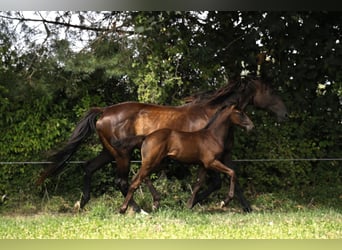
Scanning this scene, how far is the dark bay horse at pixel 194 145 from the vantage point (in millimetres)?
6148

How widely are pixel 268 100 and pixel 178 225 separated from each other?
1.86m

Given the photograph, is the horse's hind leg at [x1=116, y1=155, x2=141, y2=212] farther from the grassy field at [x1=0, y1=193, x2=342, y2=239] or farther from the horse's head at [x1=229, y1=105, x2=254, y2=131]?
the horse's head at [x1=229, y1=105, x2=254, y2=131]

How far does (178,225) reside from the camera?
5.78 m

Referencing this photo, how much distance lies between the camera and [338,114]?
7863 millimetres

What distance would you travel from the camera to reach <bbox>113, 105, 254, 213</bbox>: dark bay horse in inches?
242

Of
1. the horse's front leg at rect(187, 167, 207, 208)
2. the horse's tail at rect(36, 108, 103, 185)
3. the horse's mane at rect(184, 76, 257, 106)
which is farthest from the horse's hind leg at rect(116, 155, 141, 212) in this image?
the horse's mane at rect(184, 76, 257, 106)

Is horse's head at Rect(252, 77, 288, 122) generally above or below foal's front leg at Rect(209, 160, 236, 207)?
above

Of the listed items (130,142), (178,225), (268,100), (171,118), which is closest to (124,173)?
(130,142)

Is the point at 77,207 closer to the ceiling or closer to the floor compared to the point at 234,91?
closer to the floor

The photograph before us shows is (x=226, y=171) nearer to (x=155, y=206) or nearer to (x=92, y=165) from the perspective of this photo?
(x=155, y=206)

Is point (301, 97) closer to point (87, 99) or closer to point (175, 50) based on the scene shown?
point (175, 50)

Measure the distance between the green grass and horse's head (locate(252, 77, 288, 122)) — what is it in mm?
1143

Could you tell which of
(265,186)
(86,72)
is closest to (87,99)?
(86,72)

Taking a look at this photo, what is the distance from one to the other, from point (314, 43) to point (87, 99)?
2976 mm
